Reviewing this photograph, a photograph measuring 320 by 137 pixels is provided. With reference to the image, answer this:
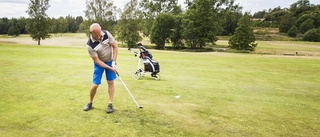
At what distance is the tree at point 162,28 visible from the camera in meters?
64.2

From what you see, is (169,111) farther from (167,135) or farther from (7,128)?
(7,128)

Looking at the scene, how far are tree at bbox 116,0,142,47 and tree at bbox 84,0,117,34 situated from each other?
4.92 m

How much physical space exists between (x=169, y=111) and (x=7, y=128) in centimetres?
401

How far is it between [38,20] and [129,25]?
2231 cm

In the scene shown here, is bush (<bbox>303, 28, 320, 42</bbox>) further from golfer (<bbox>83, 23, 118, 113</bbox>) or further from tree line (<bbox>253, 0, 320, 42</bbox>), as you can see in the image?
golfer (<bbox>83, 23, 118, 113</bbox>)

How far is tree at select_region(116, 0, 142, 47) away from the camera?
215ft

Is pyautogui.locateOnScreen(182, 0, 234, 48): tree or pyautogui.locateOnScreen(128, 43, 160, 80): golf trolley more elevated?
pyautogui.locateOnScreen(182, 0, 234, 48): tree

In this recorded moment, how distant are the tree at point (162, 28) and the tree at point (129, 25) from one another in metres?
4.73

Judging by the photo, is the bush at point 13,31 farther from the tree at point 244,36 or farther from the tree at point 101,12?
the tree at point 244,36

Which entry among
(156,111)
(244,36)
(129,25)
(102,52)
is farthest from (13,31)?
(156,111)

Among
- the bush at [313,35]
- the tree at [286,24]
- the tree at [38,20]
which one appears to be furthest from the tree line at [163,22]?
the tree at [286,24]

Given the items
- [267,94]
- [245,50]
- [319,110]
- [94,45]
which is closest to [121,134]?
[94,45]

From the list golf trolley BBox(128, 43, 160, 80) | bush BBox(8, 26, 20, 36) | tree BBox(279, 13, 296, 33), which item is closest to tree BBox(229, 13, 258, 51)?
golf trolley BBox(128, 43, 160, 80)

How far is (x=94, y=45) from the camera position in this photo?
21.5ft
